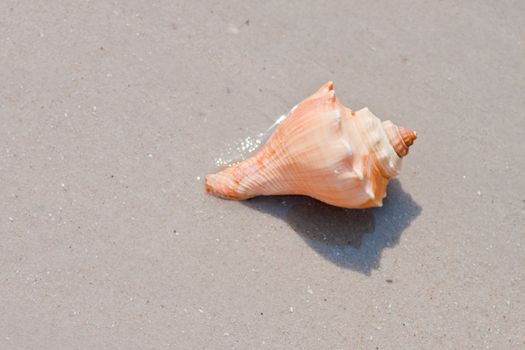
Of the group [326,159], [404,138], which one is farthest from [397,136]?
[326,159]

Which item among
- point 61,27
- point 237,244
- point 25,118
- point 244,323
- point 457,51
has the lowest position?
point 244,323

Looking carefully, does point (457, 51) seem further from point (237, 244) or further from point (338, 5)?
point (237, 244)

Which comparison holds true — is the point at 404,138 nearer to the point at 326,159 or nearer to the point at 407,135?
the point at 407,135

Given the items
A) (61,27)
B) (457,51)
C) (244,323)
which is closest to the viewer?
(244,323)

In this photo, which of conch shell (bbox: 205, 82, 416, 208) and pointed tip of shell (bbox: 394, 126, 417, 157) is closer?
conch shell (bbox: 205, 82, 416, 208)

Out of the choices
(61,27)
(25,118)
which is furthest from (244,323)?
(61,27)

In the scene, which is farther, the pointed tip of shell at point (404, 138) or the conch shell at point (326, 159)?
the pointed tip of shell at point (404, 138)

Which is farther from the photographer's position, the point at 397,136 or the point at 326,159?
the point at 397,136

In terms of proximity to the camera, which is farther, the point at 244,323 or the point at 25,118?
the point at 25,118
